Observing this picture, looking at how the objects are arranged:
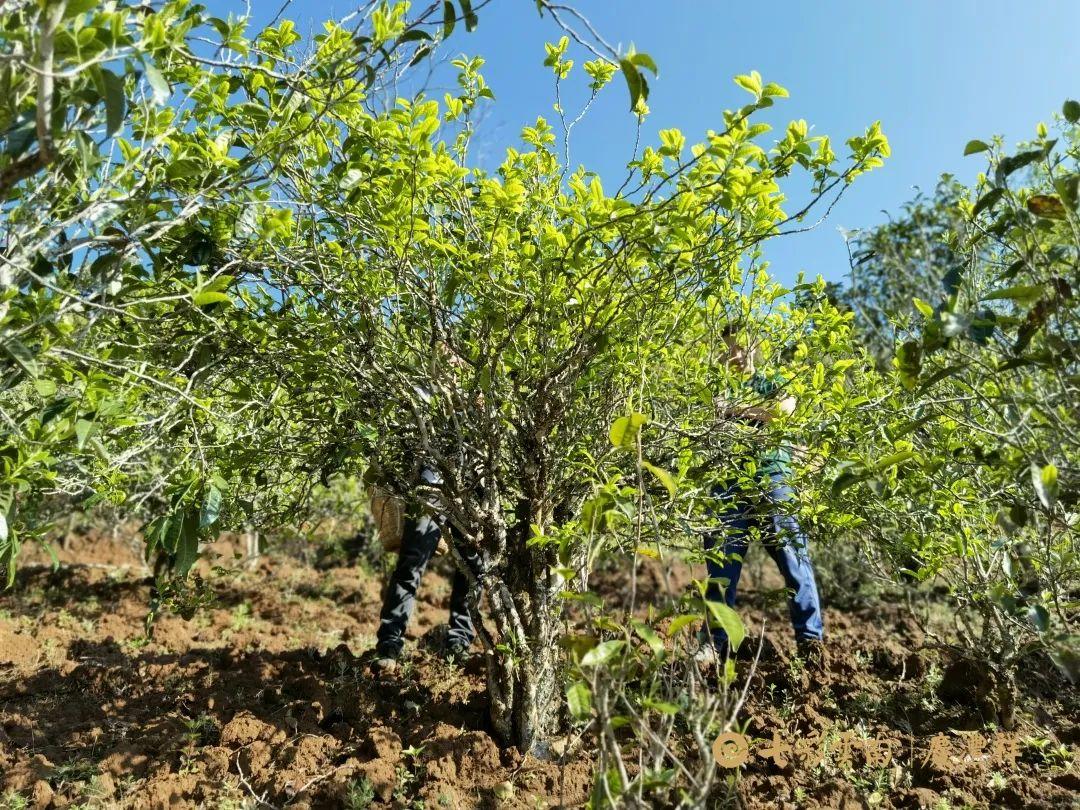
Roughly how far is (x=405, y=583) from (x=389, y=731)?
1524mm

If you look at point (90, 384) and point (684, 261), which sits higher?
point (684, 261)

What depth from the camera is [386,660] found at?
399 cm

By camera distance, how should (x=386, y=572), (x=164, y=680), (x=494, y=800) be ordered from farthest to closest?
(x=386, y=572)
(x=164, y=680)
(x=494, y=800)

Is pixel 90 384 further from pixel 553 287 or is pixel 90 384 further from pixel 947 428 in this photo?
pixel 947 428

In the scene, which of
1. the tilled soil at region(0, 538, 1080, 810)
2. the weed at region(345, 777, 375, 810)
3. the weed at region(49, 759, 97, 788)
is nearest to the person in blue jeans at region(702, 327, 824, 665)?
the tilled soil at region(0, 538, 1080, 810)

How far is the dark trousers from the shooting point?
429 centimetres

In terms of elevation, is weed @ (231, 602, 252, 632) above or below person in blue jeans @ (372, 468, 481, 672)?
below

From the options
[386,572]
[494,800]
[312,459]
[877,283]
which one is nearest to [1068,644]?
[494,800]

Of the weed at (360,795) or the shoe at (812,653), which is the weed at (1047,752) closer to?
the shoe at (812,653)

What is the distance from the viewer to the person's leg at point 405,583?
4.25 meters

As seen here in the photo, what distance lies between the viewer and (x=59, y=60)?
1489 millimetres

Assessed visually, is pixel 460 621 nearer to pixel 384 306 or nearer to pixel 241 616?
pixel 241 616

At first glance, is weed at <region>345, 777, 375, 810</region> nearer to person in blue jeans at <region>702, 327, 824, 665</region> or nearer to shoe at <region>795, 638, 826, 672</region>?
person in blue jeans at <region>702, 327, 824, 665</region>

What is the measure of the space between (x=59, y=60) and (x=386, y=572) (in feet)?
17.6
